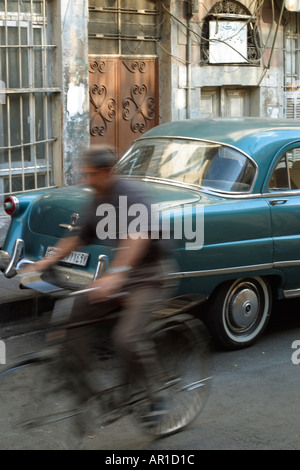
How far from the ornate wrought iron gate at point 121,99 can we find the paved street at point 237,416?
6674 mm

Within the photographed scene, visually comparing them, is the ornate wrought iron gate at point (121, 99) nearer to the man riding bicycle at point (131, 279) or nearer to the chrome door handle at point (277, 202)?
the chrome door handle at point (277, 202)

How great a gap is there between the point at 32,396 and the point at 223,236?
8.41ft

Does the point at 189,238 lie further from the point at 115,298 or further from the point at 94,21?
the point at 94,21

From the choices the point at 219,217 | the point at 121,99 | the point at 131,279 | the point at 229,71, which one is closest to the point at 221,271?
the point at 219,217

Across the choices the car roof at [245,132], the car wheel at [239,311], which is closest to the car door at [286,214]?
the car roof at [245,132]

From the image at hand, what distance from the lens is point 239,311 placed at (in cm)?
677

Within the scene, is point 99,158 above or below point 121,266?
above

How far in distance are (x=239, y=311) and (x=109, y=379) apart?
236cm

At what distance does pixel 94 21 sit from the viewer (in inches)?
504

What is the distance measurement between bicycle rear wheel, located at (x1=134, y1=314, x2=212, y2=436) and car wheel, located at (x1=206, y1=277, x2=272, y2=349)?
1.67 metres

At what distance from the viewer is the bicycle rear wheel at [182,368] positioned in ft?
15.5

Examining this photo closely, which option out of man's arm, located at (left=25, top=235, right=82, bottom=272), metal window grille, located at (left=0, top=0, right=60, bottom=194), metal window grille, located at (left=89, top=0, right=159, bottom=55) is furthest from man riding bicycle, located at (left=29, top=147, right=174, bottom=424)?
metal window grille, located at (left=89, top=0, right=159, bottom=55)

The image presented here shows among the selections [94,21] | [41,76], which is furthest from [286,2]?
[41,76]

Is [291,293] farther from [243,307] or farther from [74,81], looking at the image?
[74,81]
